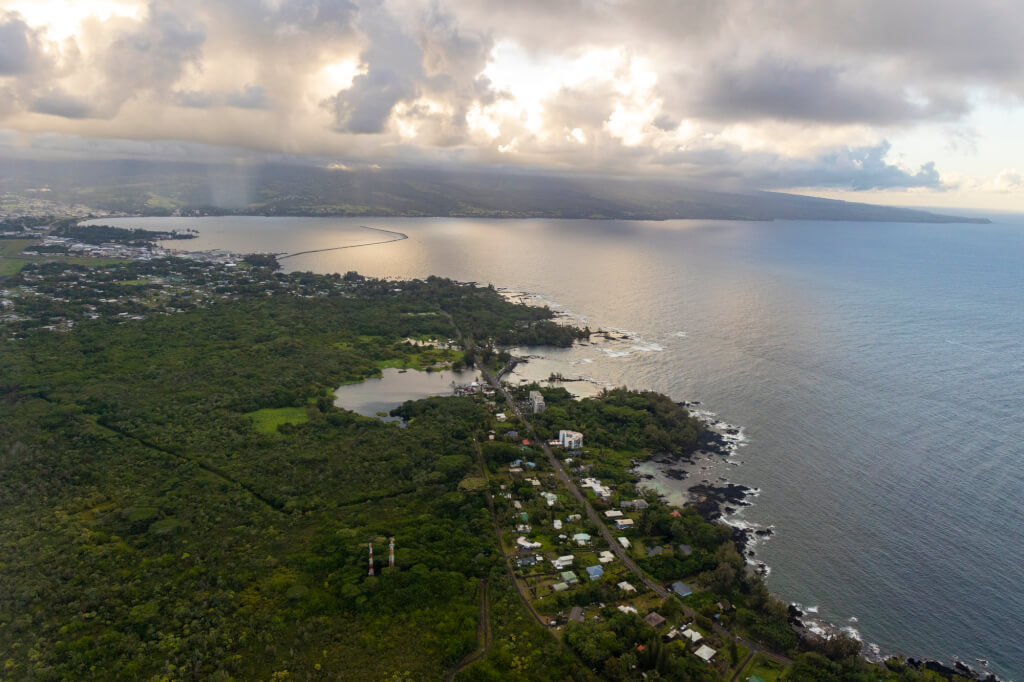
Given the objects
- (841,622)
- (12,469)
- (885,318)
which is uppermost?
(885,318)

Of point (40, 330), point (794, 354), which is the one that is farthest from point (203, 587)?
point (794, 354)

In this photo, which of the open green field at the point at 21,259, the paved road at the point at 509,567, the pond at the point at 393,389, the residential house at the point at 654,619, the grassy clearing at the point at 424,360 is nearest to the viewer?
the residential house at the point at 654,619

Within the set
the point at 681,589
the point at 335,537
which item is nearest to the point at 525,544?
the point at 681,589

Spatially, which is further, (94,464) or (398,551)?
(94,464)

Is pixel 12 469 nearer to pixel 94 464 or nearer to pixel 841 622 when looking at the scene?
pixel 94 464

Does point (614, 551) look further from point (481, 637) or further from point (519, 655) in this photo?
point (481, 637)

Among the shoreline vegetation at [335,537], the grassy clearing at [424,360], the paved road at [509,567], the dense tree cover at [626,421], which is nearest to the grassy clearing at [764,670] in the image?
the shoreline vegetation at [335,537]

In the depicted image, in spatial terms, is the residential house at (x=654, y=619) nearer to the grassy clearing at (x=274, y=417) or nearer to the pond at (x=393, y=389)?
the pond at (x=393, y=389)
